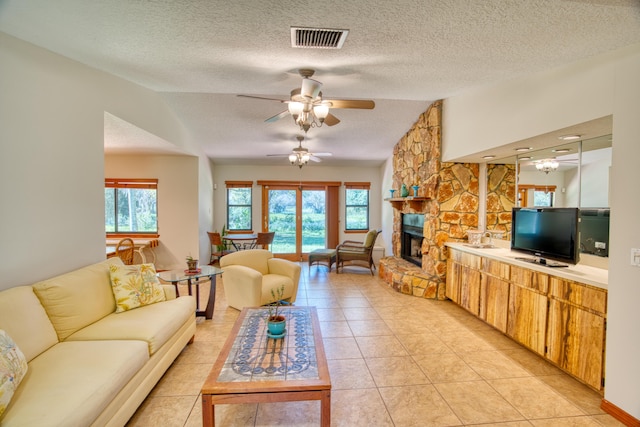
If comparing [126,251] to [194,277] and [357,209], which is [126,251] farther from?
[357,209]

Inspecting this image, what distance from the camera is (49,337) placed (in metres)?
2.15

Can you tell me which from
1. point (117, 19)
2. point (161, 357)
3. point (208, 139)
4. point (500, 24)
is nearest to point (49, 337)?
point (161, 357)

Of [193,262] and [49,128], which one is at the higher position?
[49,128]

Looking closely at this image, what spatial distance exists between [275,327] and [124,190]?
17.4ft

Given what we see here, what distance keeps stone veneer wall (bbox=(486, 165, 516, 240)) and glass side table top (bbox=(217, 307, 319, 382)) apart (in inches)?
127

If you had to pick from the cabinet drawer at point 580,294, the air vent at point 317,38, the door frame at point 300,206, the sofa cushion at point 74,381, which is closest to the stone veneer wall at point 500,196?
the cabinet drawer at point 580,294

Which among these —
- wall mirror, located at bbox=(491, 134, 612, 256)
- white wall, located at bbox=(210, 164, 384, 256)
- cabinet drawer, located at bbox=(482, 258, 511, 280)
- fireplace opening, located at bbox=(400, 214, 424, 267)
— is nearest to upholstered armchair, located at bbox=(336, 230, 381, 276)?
fireplace opening, located at bbox=(400, 214, 424, 267)

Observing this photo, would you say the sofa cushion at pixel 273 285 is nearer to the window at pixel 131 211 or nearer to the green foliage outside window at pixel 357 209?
the window at pixel 131 211

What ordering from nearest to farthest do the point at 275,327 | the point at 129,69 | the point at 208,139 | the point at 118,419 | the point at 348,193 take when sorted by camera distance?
the point at 118,419
the point at 275,327
the point at 129,69
the point at 208,139
the point at 348,193

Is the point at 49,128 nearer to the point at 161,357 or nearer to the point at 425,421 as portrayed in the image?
the point at 161,357

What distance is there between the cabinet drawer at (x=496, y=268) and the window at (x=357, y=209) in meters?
4.60

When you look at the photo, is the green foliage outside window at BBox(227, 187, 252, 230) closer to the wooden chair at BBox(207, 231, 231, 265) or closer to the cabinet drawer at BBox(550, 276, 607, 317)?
the wooden chair at BBox(207, 231, 231, 265)

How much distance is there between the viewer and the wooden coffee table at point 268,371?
1707mm

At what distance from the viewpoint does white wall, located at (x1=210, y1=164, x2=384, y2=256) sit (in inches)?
309
